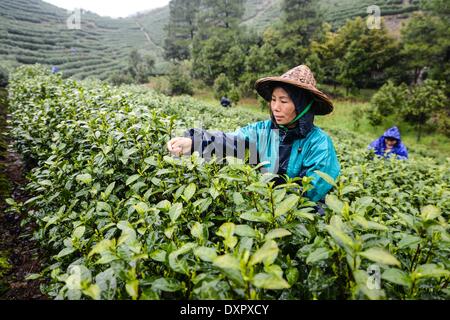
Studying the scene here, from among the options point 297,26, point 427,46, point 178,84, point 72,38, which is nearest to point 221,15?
point 297,26

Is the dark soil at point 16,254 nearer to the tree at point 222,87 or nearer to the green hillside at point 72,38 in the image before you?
the tree at point 222,87

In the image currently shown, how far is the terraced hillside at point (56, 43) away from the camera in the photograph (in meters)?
34.1

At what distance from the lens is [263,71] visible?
23719mm

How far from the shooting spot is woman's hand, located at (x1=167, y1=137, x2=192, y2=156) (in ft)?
5.56

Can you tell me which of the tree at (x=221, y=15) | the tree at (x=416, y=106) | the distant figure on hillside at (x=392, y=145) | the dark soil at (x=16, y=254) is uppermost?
the tree at (x=221, y=15)

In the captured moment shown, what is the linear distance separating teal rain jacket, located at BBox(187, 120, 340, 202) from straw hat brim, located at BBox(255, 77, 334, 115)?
0.21m

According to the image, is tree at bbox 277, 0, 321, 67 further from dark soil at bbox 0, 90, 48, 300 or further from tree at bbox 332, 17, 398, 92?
dark soil at bbox 0, 90, 48, 300

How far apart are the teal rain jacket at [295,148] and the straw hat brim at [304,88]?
0.21 meters

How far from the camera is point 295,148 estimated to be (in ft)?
6.73

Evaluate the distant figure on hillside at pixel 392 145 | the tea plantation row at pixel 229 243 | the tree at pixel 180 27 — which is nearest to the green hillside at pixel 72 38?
the tree at pixel 180 27

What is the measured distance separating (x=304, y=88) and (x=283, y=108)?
204 millimetres

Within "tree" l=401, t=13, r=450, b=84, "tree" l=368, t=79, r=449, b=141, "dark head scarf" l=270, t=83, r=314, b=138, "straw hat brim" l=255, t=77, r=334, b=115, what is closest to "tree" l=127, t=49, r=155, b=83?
"tree" l=368, t=79, r=449, b=141

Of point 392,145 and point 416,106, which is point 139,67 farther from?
point 392,145
